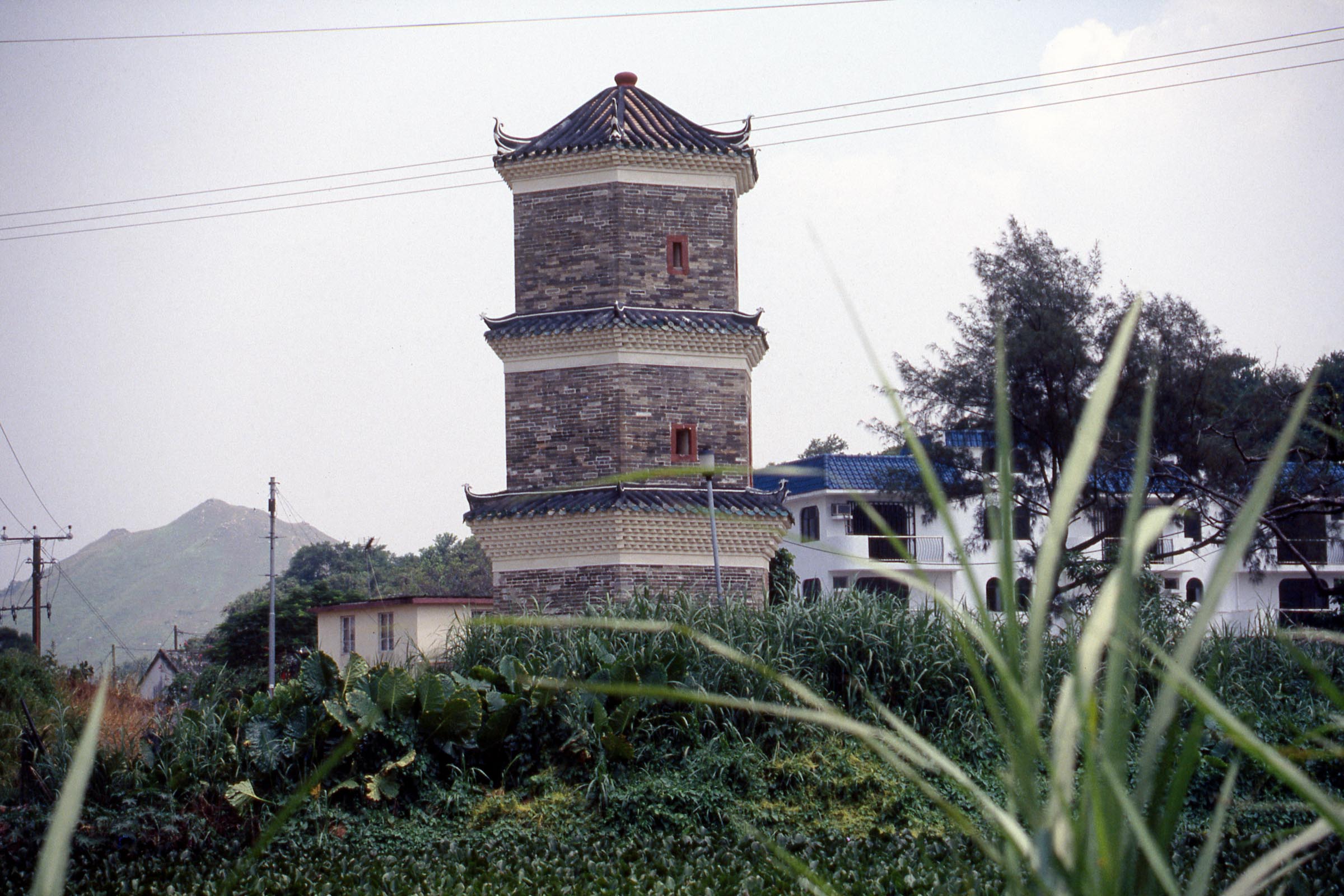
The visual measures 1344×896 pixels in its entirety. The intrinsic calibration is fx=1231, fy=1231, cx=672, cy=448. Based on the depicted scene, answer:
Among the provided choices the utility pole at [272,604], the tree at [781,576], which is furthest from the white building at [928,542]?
the utility pole at [272,604]

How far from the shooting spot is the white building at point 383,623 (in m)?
21.8

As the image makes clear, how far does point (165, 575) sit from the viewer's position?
6225 inches

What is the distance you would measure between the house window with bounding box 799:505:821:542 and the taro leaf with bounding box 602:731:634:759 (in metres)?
16.4

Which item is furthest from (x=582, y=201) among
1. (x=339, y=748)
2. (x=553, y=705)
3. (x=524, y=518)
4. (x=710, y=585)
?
(x=339, y=748)

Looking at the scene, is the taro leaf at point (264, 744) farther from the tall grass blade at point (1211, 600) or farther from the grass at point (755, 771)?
the tall grass blade at point (1211, 600)

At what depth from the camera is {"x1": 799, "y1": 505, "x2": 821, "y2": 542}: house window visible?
25.6 metres

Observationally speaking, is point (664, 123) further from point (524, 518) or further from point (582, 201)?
point (524, 518)

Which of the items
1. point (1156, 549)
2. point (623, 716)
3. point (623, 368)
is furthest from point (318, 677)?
A: point (1156, 549)

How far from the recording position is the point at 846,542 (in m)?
25.1

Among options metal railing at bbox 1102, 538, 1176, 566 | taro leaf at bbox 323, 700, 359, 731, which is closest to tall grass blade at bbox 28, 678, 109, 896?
metal railing at bbox 1102, 538, 1176, 566

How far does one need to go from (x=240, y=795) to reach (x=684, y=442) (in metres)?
6.28

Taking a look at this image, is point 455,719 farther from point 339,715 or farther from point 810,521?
point 810,521

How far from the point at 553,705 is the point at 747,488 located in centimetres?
465

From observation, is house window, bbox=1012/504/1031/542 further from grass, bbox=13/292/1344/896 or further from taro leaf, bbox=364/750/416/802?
taro leaf, bbox=364/750/416/802
